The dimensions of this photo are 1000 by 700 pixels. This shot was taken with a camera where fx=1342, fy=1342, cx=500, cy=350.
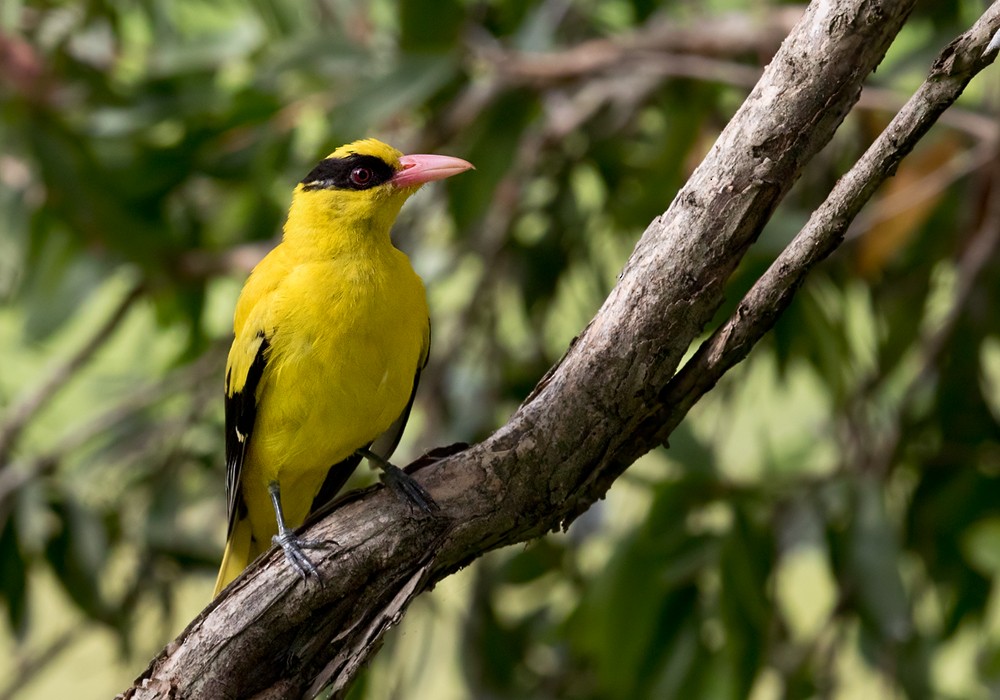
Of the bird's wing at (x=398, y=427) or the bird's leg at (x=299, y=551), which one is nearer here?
the bird's leg at (x=299, y=551)

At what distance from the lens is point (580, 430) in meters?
2.38

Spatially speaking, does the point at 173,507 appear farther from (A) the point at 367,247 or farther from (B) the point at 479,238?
(A) the point at 367,247

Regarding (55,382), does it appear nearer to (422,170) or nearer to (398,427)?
(398,427)

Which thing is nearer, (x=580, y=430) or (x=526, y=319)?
(x=580, y=430)

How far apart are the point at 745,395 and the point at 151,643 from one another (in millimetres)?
2691

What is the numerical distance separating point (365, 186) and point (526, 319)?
6.40 ft

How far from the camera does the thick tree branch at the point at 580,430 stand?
7.19 feet

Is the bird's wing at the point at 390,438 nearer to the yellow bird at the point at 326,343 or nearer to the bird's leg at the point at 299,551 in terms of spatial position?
the yellow bird at the point at 326,343

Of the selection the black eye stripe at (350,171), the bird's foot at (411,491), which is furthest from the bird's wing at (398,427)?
the bird's foot at (411,491)

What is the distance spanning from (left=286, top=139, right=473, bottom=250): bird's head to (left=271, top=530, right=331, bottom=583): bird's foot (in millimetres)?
1079

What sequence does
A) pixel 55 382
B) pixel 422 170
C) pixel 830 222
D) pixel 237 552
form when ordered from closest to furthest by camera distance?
pixel 830 222 → pixel 422 170 → pixel 237 552 → pixel 55 382

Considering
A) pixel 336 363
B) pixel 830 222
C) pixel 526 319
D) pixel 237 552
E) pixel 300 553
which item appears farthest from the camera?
pixel 526 319

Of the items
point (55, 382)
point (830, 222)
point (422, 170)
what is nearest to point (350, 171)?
point (422, 170)

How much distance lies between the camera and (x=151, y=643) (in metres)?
4.82
